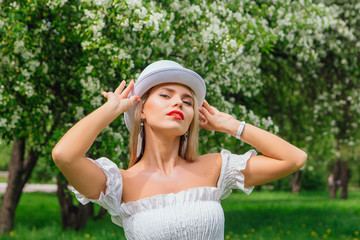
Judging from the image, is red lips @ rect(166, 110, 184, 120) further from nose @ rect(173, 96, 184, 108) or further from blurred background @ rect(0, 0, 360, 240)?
blurred background @ rect(0, 0, 360, 240)

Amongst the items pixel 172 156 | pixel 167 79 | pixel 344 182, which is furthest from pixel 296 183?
pixel 167 79

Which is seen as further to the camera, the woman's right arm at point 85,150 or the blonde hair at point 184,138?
the blonde hair at point 184,138

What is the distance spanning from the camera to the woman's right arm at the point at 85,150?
2.07m

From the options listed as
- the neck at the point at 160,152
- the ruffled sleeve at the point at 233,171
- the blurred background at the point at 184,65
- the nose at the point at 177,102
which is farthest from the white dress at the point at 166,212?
the blurred background at the point at 184,65

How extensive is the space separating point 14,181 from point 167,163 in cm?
683

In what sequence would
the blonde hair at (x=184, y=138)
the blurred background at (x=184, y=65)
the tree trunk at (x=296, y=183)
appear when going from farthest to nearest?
the tree trunk at (x=296, y=183) < the blurred background at (x=184, y=65) < the blonde hair at (x=184, y=138)

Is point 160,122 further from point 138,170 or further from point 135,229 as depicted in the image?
point 135,229

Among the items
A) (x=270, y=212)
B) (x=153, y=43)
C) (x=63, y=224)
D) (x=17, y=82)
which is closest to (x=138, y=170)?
(x=153, y=43)

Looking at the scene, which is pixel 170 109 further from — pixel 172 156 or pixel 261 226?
pixel 261 226

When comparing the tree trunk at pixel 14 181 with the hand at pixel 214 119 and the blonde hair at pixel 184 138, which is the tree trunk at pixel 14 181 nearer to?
the blonde hair at pixel 184 138

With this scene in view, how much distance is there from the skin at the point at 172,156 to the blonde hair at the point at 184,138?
4cm

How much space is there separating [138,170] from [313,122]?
7.09m

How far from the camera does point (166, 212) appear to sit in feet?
7.49

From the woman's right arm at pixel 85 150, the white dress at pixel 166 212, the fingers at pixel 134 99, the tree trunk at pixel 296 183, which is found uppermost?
the fingers at pixel 134 99
